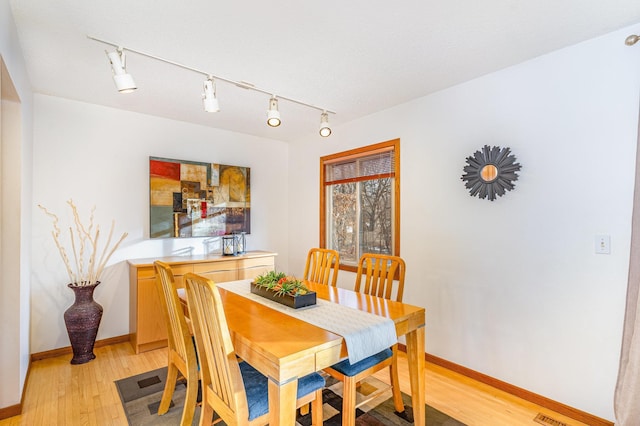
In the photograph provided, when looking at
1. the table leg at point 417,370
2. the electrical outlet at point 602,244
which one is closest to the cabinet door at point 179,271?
the table leg at point 417,370

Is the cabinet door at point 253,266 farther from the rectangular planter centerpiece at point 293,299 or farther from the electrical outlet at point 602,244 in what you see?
the electrical outlet at point 602,244

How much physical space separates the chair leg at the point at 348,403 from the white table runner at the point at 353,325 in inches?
13.1

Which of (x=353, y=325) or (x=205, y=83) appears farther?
(x=205, y=83)

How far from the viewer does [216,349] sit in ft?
4.57

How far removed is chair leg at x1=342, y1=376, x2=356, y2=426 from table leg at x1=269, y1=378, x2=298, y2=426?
48cm

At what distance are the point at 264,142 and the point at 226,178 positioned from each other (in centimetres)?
81

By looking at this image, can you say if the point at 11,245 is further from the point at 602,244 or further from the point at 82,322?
the point at 602,244

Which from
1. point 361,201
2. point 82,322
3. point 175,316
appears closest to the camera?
point 175,316

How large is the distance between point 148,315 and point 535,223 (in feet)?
11.1

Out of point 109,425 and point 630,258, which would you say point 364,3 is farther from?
point 109,425

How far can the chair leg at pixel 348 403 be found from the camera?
168 centimetres

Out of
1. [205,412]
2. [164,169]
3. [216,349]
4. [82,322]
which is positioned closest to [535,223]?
[216,349]

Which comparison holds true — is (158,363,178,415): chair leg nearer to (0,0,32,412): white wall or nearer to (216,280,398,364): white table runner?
(216,280,398,364): white table runner

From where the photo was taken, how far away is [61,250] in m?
2.99
